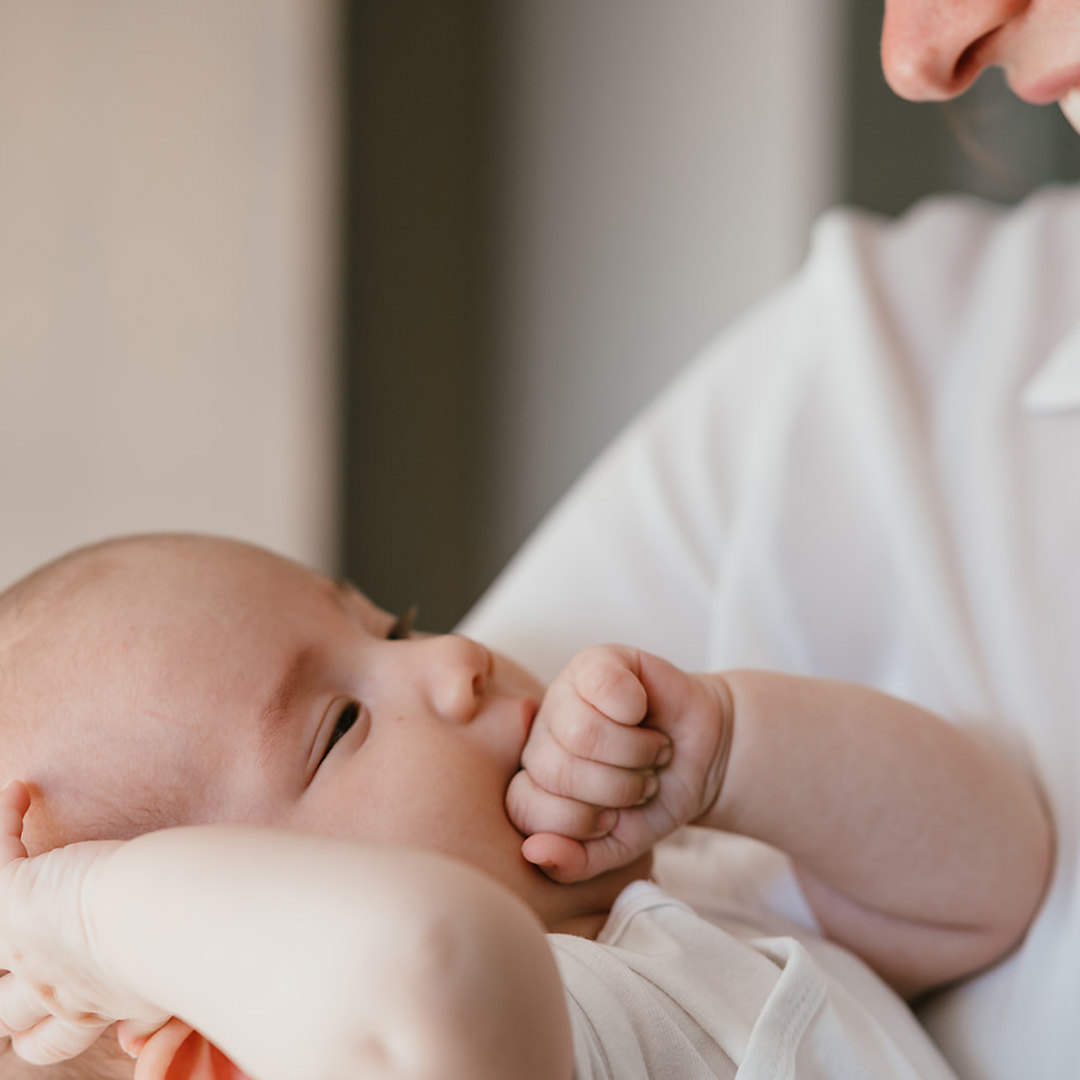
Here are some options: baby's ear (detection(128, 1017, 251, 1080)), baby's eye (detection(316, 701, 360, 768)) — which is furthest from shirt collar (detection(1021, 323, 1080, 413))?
baby's ear (detection(128, 1017, 251, 1080))

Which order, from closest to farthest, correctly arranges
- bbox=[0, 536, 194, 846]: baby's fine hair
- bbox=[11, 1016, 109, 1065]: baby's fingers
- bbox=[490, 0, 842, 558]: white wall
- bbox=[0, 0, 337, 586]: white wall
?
1. bbox=[11, 1016, 109, 1065]: baby's fingers
2. bbox=[0, 536, 194, 846]: baby's fine hair
3. bbox=[0, 0, 337, 586]: white wall
4. bbox=[490, 0, 842, 558]: white wall

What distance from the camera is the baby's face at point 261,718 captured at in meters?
0.62

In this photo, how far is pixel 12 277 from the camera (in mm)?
1854

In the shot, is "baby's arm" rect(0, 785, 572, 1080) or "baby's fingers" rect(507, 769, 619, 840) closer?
"baby's arm" rect(0, 785, 572, 1080)

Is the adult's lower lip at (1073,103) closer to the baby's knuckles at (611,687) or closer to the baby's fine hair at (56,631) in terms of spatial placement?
the baby's knuckles at (611,687)

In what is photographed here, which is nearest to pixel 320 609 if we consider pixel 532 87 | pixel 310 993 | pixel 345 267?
pixel 310 993

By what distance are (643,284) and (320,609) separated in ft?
6.46

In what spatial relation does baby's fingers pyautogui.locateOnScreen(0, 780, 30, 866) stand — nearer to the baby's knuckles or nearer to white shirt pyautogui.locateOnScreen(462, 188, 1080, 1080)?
the baby's knuckles

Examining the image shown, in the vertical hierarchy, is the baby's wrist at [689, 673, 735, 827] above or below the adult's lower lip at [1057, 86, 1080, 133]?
below

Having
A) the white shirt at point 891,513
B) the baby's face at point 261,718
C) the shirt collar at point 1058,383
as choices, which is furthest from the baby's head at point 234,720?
the shirt collar at point 1058,383

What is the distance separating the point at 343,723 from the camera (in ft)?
2.24

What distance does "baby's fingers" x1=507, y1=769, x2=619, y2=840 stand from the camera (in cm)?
65

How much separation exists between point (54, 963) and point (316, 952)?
0.44 ft

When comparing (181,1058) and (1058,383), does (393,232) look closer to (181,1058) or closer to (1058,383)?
(1058,383)
